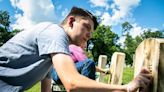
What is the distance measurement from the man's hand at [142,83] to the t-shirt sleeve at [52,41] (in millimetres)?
559

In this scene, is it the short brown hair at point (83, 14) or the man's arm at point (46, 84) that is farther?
the man's arm at point (46, 84)

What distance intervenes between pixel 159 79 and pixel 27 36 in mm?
1206

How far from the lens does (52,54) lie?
8.45ft

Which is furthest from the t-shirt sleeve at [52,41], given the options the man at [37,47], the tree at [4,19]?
the tree at [4,19]

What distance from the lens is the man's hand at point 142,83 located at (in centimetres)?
218

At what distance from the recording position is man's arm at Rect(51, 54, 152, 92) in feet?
→ 7.22

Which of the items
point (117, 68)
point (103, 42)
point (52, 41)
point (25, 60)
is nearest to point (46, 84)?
point (25, 60)

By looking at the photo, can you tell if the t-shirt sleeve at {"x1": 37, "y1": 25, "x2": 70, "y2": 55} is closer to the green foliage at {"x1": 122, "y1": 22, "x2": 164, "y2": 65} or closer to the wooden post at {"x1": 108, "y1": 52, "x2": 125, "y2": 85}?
the wooden post at {"x1": 108, "y1": 52, "x2": 125, "y2": 85}

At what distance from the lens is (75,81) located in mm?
2350

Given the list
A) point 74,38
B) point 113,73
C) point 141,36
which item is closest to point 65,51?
point 74,38

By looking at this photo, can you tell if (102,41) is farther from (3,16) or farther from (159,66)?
(159,66)

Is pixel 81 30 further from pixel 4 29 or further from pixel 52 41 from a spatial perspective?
pixel 4 29

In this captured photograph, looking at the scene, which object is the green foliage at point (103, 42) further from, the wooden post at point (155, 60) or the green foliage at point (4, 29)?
the wooden post at point (155, 60)

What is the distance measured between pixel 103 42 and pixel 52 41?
244 ft
